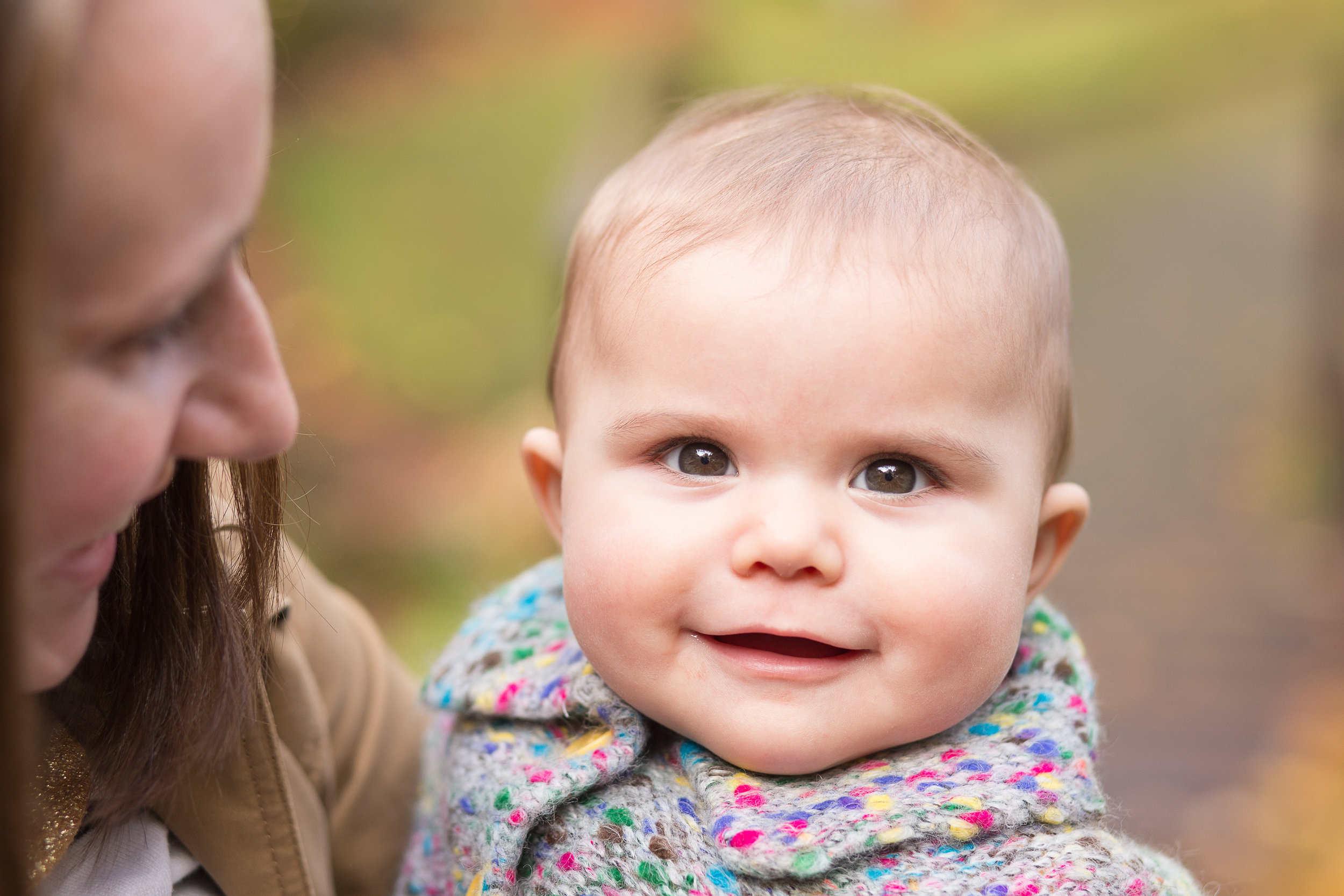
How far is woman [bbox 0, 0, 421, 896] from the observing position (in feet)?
2.85

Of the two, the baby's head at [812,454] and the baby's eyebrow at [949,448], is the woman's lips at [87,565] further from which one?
the baby's eyebrow at [949,448]

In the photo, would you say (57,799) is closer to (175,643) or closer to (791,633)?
(175,643)

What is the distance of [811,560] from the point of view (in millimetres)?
1270

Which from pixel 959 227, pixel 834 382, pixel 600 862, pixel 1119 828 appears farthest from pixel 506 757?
pixel 959 227

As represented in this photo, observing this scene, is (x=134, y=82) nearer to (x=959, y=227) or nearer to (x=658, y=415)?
(x=658, y=415)

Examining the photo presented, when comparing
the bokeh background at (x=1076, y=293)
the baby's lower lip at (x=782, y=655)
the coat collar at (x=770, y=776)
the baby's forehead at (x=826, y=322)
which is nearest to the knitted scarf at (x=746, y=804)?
the coat collar at (x=770, y=776)

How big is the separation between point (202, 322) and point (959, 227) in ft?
2.78

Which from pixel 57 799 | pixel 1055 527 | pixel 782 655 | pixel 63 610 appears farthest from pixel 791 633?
pixel 57 799

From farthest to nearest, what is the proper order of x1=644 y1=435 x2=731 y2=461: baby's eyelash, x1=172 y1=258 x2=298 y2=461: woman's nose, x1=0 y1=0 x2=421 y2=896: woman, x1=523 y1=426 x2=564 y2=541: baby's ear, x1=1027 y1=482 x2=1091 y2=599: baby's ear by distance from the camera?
x1=523 y1=426 x2=564 y2=541: baby's ear, x1=1027 y1=482 x2=1091 y2=599: baby's ear, x1=644 y1=435 x2=731 y2=461: baby's eyelash, x1=172 y1=258 x2=298 y2=461: woman's nose, x1=0 y1=0 x2=421 y2=896: woman

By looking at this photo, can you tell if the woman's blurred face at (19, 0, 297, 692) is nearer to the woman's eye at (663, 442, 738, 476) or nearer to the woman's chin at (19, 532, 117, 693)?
the woman's chin at (19, 532, 117, 693)

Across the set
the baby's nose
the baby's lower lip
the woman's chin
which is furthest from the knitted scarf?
the woman's chin

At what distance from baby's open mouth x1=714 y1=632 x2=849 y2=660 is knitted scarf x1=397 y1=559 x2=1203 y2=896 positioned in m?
0.15

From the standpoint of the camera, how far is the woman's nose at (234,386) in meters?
1.09

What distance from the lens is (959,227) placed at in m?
1.41
